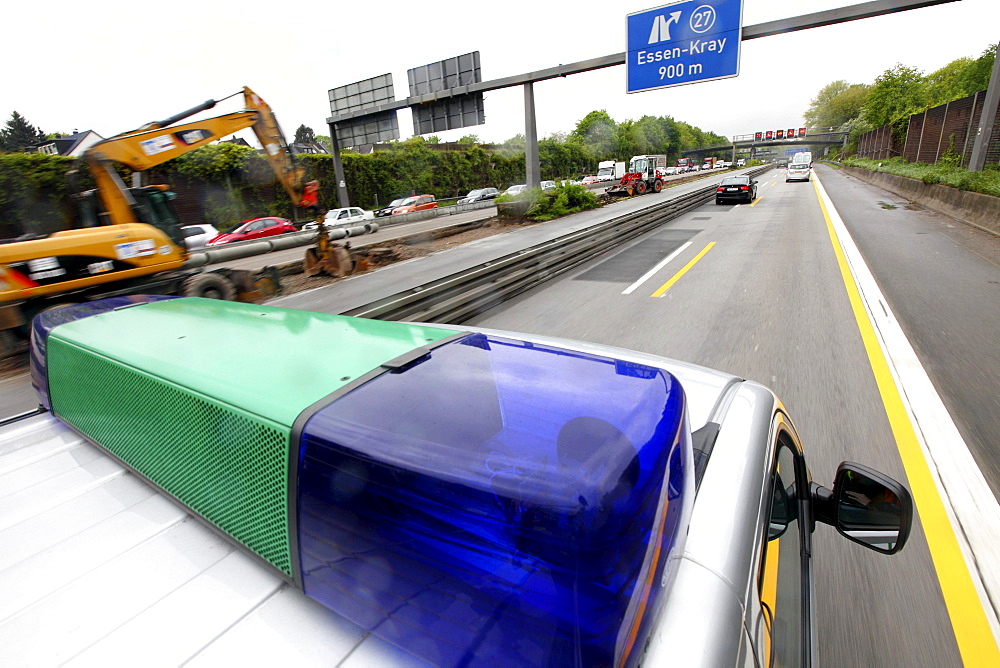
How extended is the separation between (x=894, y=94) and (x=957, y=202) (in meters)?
60.6

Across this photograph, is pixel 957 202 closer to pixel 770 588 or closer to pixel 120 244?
pixel 770 588

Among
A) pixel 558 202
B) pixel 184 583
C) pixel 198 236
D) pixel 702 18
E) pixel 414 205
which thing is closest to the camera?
pixel 184 583

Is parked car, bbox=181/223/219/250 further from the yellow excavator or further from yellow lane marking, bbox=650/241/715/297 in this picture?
yellow lane marking, bbox=650/241/715/297

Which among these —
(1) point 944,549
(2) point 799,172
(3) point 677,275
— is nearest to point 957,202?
(3) point 677,275

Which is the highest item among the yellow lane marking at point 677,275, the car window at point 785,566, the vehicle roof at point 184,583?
the vehicle roof at point 184,583

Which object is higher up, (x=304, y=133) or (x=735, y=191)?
(x=304, y=133)

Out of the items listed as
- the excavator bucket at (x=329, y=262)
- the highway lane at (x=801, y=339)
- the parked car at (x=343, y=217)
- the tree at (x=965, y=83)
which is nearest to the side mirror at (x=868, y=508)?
the highway lane at (x=801, y=339)

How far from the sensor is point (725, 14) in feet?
52.8

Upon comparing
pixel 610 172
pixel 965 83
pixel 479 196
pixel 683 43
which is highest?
pixel 965 83

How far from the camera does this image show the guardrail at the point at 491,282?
636 centimetres

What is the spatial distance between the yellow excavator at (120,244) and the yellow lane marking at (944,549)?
34.6 ft

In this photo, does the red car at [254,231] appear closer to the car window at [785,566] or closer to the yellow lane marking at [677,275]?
the yellow lane marking at [677,275]

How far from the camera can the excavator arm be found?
9.09 meters

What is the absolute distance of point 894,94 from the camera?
61.4 m
